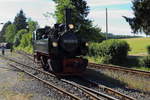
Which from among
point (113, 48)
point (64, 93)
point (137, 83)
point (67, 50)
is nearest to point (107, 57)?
point (113, 48)

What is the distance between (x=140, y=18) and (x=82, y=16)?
56.2ft

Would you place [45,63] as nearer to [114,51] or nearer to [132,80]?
[132,80]

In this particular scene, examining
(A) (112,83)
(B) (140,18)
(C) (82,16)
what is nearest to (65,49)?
(A) (112,83)

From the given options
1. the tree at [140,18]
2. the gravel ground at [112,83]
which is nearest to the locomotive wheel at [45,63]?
the gravel ground at [112,83]

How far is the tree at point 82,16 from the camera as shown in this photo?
141ft

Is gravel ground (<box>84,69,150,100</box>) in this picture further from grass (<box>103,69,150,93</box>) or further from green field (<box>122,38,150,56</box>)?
green field (<box>122,38,150,56</box>)

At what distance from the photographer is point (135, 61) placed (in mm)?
25875

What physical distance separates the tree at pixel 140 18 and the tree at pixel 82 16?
13.4 meters

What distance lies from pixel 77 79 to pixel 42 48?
4.11 metres

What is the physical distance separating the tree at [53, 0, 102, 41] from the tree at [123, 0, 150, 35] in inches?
528

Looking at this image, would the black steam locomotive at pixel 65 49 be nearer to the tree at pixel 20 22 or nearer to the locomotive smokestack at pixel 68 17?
the locomotive smokestack at pixel 68 17

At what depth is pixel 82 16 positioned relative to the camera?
148 feet

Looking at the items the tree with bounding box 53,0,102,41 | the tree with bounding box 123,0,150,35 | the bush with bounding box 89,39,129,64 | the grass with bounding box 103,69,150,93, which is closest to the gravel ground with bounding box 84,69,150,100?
the grass with bounding box 103,69,150,93

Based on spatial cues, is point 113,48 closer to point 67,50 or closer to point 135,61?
point 135,61
